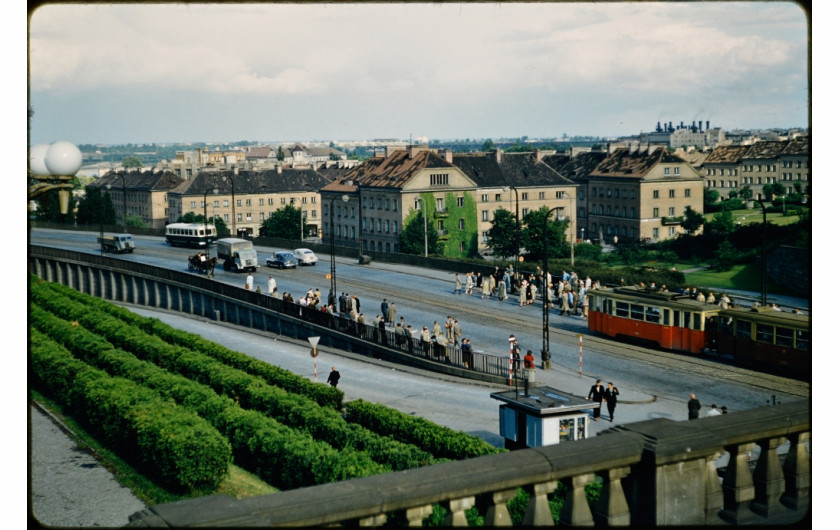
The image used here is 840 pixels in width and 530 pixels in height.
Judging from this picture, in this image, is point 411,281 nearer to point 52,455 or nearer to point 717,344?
point 717,344

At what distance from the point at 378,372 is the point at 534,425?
1678 centimetres

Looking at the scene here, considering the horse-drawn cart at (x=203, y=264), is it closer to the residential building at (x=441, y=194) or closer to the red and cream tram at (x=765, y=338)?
the residential building at (x=441, y=194)

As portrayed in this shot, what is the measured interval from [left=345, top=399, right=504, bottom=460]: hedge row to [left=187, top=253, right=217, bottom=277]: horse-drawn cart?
41.6 metres

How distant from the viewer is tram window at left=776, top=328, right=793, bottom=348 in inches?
1297

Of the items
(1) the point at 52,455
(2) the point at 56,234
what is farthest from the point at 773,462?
(2) the point at 56,234

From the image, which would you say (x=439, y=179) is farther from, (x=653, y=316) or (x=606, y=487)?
(x=606, y=487)

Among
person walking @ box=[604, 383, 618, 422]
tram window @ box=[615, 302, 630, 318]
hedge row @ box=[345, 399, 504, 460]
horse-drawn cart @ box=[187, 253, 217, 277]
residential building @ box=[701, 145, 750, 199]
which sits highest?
residential building @ box=[701, 145, 750, 199]

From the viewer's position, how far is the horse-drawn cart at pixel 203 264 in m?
65.0

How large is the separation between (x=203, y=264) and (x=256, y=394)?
133 ft

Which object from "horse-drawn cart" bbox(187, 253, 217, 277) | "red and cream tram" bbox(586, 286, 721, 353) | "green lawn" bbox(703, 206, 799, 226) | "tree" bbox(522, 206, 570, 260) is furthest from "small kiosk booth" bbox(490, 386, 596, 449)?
"tree" bbox(522, 206, 570, 260)

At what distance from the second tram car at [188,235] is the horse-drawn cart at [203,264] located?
1307 cm

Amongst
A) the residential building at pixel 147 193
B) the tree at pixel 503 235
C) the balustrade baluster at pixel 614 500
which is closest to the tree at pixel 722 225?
the tree at pixel 503 235

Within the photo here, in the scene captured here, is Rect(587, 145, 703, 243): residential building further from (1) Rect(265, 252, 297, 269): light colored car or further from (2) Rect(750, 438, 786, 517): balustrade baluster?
(2) Rect(750, 438, 786, 517): balustrade baluster

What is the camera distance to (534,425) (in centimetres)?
2208
